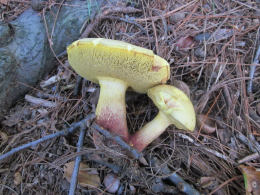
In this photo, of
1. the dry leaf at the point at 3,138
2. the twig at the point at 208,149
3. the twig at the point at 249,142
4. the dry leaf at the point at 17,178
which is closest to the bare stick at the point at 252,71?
the twig at the point at 249,142

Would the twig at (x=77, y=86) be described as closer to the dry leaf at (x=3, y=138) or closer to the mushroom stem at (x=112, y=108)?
the mushroom stem at (x=112, y=108)

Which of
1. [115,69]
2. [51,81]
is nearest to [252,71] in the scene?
[115,69]

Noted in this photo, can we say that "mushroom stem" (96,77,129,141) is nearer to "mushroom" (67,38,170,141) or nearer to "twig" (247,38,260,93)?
"mushroom" (67,38,170,141)

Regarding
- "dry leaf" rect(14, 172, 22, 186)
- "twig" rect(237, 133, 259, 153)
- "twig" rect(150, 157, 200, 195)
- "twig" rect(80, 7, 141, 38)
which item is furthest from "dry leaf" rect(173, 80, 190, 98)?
"dry leaf" rect(14, 172, 22, 186)

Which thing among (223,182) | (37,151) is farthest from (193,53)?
(37,151)

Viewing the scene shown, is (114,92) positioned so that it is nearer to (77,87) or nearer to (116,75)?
(116,75)
